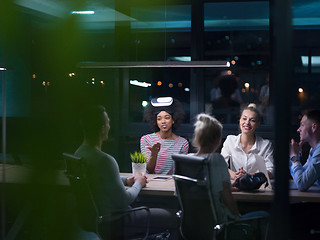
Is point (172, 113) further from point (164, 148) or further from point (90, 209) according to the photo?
point (90, 209)

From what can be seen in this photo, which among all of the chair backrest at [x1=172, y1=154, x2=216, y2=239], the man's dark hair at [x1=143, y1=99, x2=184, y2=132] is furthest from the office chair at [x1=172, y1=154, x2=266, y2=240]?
the man's dark hair at [x1=143, y1=99, x2=184, y2=132]

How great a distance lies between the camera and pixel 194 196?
276 cm

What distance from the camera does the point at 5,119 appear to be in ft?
9.80

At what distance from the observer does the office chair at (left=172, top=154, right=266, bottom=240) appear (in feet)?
8.69

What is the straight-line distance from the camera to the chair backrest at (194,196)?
264 cm

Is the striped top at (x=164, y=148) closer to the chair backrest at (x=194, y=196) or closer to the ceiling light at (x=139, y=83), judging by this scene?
the chair backrest at (x=194, y=196)

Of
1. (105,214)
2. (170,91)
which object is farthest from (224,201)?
(170,91)

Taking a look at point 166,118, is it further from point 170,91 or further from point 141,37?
point 141,37

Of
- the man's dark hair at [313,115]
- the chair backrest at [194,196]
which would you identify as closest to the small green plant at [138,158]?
the chair backrest at [194,196]

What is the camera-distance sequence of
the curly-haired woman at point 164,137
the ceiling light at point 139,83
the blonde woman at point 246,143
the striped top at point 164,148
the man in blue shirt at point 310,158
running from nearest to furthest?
the man in blue shirt at point 310,158
the blonde woman at point 246,143
the striped top at point 164,148
the curly-haired woman at point 164,137
the ceiling light at point 139,83

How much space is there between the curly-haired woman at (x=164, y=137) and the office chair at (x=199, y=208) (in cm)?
123

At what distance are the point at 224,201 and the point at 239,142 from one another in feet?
4.89

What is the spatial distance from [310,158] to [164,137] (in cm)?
164

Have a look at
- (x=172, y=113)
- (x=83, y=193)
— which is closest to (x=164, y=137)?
(x=172, y=113)
